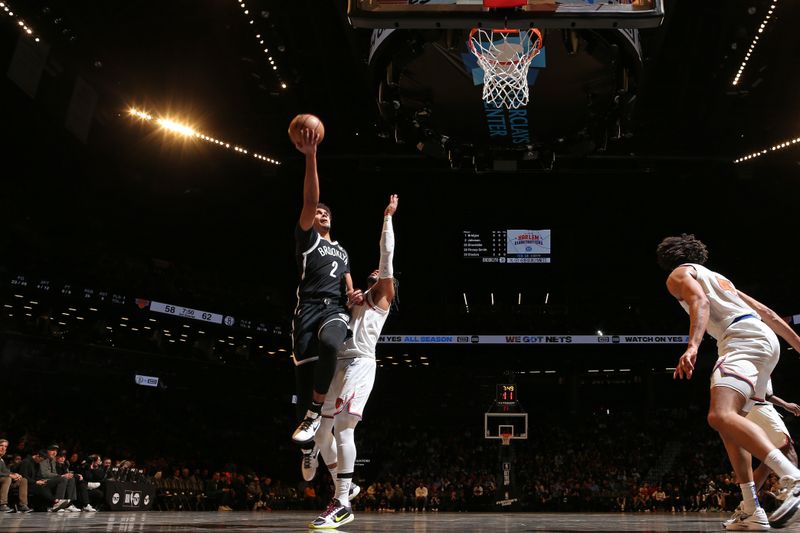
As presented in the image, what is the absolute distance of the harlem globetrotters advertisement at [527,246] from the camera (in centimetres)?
2183

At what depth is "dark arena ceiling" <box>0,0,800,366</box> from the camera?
1292cm

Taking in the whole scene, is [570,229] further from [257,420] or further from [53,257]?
[53,257]

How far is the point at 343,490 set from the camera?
180 inches

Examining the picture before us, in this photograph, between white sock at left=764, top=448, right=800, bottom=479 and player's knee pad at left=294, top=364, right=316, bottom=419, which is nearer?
white sock at left=764, top=448, right=800, bottom=479

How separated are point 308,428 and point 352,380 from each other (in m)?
0.63

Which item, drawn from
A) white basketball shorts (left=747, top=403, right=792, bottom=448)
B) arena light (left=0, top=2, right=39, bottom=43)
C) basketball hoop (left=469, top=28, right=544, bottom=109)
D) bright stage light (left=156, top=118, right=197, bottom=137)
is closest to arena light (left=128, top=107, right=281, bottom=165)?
bright stage light (left=156, top=118, right=197, bottom=137)

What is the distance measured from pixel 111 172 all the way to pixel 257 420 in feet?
30.6

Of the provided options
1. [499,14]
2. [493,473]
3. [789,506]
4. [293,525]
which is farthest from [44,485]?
[493,473]

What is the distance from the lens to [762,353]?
410 centimetres

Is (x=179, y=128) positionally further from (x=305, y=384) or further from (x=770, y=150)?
(x=770, y=150)

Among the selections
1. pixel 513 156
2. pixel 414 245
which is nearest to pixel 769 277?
pixel 414 245

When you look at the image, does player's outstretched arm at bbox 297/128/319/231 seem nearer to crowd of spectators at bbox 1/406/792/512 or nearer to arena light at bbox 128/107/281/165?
crowd of spectators at bbox 1/406/792/512

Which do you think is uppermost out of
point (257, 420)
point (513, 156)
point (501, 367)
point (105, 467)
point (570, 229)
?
point (570, 229)

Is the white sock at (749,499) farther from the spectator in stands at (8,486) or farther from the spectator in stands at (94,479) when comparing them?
the spectator in stands at (94,479)
